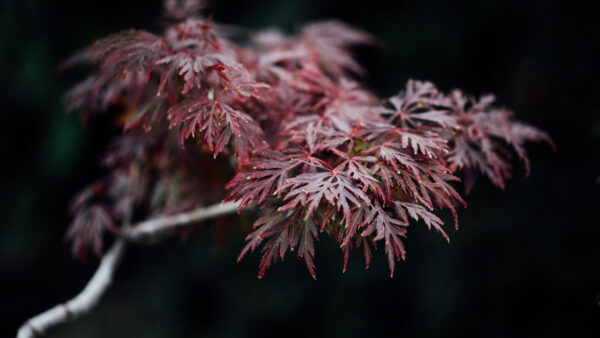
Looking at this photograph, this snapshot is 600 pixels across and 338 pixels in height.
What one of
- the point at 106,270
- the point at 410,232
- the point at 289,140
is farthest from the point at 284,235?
the point at 410,232

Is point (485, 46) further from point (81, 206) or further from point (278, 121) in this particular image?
point (81, 206)

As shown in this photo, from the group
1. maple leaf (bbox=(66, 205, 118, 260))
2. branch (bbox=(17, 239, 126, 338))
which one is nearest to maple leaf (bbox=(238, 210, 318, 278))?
branch (bbox=(17, 239, 126, 338))

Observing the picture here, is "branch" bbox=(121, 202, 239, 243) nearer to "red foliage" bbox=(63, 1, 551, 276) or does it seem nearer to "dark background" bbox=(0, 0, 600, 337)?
"red foliage" bbox=(63, 1, 551, 276)

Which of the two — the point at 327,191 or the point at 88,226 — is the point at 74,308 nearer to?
the point at 88,226

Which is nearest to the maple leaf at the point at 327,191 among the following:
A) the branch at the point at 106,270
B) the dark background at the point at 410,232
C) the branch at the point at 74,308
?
the branch at the point at 106,270

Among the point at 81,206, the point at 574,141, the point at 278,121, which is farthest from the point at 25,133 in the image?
the point at 574,141

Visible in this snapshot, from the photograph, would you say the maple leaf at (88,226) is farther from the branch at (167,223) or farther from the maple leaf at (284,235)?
the maple leaf at (284,235)
